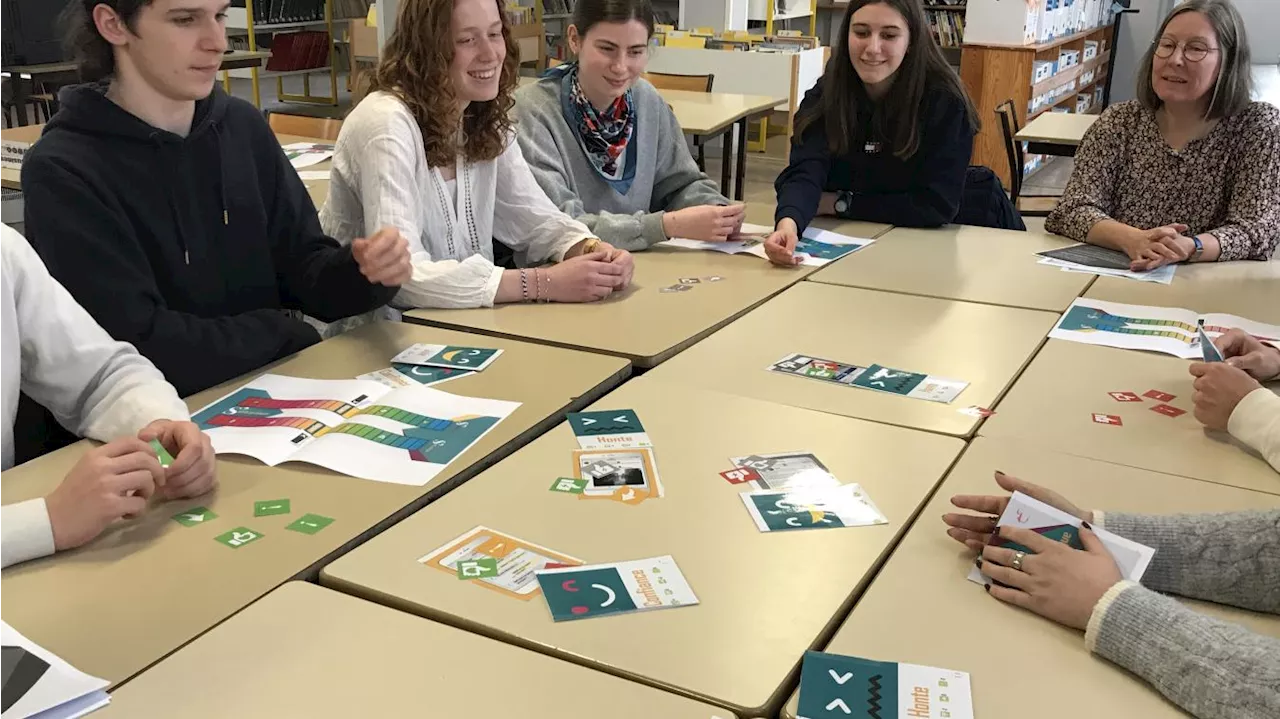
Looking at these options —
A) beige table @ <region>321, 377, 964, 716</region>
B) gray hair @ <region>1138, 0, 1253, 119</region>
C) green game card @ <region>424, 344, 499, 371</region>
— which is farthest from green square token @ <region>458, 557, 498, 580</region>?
gray hair @ <region>1138, 0, 1253, 119</region>

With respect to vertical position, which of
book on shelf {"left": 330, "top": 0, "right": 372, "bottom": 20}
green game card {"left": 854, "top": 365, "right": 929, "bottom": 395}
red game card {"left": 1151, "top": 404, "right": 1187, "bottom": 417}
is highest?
book on shelf {"left": 330, "top": 0, "right": 372, "bottom": 20}

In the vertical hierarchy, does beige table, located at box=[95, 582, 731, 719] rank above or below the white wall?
below

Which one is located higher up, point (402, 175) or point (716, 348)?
point (402, 175)

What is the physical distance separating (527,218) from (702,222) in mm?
457

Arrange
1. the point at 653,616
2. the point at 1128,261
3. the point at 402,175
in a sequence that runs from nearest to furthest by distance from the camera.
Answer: the point at 653,616
the point at 402,175
the point at 1128,261

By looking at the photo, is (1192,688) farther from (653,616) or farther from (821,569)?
(653,616)

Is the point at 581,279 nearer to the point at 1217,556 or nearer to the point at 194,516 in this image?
the point at 194,516

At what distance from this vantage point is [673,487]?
4.82 feet

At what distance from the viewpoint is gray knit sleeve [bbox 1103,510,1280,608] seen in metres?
1.21

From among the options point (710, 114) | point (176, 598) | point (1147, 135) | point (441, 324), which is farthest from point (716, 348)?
point (710, 114)

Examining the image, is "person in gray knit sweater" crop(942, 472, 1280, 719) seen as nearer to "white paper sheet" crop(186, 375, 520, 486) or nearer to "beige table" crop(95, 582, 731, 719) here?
"beige table" crop(95, 582, 731, 719)

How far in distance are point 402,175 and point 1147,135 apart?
1923mm

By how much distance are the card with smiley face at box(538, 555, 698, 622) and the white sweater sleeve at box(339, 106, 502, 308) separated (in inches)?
43.6

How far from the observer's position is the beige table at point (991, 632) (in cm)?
105
